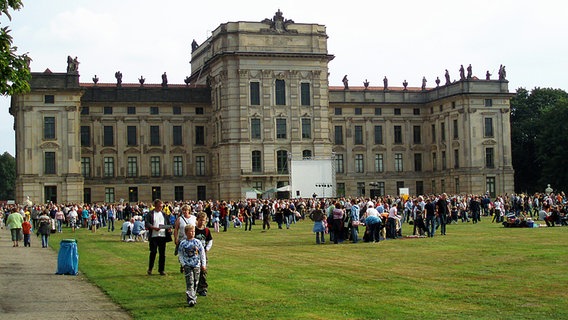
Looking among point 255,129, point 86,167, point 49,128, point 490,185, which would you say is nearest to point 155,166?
point 86,167

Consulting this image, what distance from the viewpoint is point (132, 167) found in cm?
8544

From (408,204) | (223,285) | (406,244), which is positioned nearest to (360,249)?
(406,244)

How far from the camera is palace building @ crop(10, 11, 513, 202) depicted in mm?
78188

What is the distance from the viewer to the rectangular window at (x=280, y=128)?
269ft

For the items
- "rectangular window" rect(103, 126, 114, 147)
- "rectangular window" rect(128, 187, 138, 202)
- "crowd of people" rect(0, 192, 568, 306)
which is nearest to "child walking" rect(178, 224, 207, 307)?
"crowd of people" rect(0, 192, 568, 306)

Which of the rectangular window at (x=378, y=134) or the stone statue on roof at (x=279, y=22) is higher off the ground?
the stone statue on roof at (x=279, y=22)

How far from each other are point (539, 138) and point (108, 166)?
45487 mm

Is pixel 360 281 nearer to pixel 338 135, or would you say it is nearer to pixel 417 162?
pixel 338 135

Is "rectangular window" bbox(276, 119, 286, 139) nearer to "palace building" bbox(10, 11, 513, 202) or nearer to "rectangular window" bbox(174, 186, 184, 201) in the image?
"palace building" bbox(10, 11, 513, 202)

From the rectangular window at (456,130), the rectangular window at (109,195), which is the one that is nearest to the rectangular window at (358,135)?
the rectangular window at (456,130)

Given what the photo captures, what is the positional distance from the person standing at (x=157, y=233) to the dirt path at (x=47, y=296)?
1904mm

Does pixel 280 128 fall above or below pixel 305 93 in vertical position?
below

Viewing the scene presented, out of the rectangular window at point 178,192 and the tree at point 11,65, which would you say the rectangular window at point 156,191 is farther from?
the tree at point 11,65

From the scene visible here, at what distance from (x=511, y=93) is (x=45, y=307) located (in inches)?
3085
